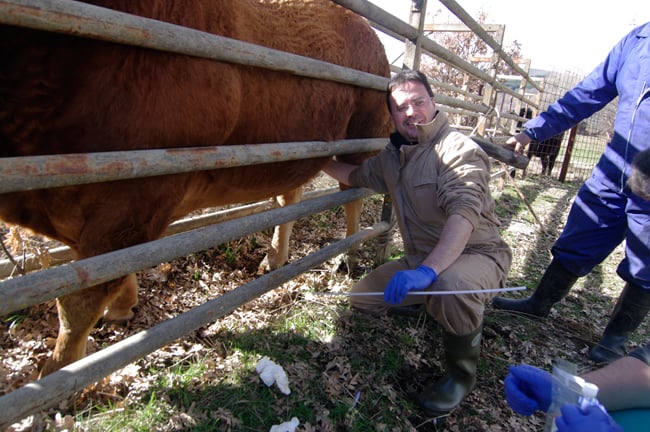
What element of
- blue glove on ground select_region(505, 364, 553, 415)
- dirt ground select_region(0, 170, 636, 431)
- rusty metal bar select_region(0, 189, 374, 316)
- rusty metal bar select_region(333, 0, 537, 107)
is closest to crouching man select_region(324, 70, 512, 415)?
dirt ground select_region(0, 170, 636, 431)

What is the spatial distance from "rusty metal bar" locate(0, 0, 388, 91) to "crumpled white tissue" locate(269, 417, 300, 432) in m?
1.70

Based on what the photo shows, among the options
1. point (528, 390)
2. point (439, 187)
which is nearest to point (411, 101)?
point (439, 187)

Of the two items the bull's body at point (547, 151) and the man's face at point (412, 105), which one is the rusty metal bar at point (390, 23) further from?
the bull's body at point (547, 151)

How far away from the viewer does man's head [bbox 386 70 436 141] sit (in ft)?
8.32

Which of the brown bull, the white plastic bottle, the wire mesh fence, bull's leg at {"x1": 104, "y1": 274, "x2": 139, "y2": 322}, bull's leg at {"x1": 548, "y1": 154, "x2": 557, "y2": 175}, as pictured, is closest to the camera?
the white plastic bottle

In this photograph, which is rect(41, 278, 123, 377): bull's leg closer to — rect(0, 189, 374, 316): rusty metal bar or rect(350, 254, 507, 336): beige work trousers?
rect(0, 189, 374, 316): rusty metal bar

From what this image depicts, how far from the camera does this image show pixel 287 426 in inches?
76.5

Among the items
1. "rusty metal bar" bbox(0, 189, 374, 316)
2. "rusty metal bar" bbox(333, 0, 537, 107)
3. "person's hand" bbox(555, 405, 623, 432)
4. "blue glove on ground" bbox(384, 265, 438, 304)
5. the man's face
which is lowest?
"blue glove on ground" bbox(384, 265, 438, 304)

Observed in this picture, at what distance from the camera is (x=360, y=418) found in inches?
84.0

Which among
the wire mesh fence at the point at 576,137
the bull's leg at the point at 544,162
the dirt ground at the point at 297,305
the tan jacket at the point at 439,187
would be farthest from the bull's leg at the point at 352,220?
the bull's leg at the point at 544,162

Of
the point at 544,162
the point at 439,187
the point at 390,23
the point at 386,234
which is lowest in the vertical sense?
the point at 544,162

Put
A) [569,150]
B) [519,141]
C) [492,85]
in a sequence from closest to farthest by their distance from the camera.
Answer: [519,141], [492,85], [569,150]

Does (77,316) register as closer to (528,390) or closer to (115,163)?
(115,163)

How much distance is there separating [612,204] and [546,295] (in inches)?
36.4
